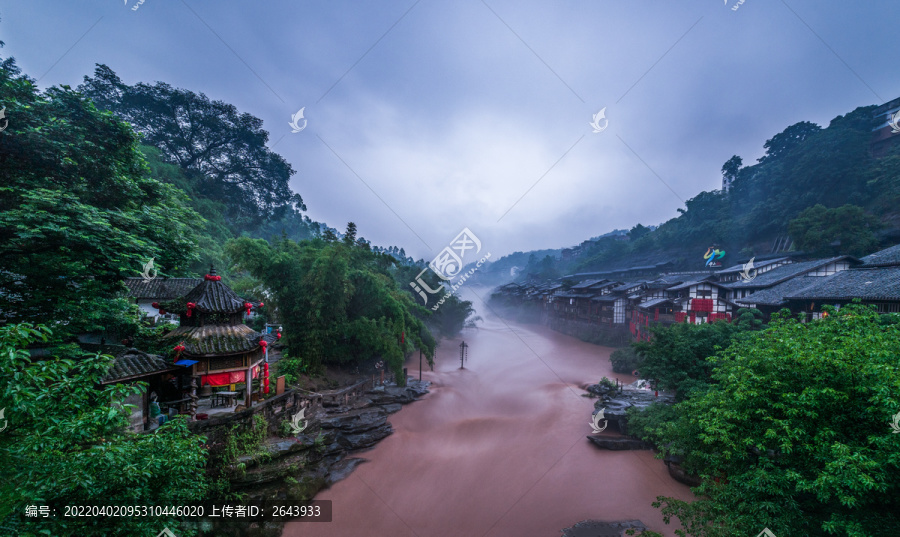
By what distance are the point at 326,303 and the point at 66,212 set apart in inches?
366

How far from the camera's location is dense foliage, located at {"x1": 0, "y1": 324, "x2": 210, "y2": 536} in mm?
3520

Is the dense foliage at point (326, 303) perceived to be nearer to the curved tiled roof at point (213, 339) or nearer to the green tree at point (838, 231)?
the curved tiled roof at point (213, 339)

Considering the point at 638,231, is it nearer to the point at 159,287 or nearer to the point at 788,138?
the point at 788,138

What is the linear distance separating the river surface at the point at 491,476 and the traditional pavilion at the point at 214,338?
5.05 m

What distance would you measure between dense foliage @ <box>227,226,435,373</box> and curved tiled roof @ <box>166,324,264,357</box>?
15.5ft

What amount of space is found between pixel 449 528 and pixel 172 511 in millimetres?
7999

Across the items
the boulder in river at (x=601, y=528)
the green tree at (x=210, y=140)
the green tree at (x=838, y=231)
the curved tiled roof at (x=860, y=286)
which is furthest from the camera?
the green tree at (x=210, y=140)

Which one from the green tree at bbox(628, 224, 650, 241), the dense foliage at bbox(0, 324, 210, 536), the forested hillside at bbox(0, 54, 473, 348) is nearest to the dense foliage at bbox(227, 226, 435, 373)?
the forested hillside at bbox(0, 54, 473, 348)

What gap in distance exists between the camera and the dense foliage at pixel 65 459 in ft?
11.5

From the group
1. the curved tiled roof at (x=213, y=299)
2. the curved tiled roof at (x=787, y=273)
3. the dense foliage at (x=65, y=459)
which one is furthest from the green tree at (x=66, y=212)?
the curved tiled roof at (x=787, y=273)

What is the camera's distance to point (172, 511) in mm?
4328

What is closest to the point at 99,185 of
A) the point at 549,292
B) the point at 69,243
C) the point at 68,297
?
the point at 69,243

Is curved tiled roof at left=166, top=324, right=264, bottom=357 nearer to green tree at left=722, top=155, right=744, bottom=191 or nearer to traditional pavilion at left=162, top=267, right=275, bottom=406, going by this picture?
traditional pavilion at left=162, top=267, right=275, bottom=406

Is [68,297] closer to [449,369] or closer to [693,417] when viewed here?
[693,417]
